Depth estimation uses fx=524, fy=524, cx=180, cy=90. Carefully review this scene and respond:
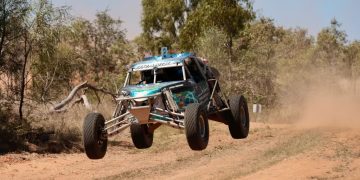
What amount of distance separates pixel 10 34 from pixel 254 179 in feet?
36.4

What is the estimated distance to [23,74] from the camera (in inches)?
819

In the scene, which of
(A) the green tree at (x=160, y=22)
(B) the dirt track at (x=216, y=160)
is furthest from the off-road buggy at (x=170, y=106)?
(A) the green tree at (x=160, y=22)

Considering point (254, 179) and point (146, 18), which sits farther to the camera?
point (146, 18)

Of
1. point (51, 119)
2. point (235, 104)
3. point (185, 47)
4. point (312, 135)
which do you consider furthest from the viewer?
point (185, 47)

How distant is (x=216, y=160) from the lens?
22391 millimetres

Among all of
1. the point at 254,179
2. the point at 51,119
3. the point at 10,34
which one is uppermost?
the point at 10,34

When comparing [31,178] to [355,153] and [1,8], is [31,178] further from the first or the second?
[355,153]

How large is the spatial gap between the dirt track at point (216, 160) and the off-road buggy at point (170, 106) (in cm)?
735

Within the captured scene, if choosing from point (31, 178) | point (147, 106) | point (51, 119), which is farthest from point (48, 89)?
point (147, 106)

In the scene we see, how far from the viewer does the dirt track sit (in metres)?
19.2

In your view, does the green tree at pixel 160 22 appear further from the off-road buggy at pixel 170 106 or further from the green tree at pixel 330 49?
the off-road buggy at pixel 170 106

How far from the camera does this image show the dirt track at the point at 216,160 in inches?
757

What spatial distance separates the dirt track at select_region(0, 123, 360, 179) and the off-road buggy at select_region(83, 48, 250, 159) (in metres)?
7.35

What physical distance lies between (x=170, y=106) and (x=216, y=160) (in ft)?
40.5
